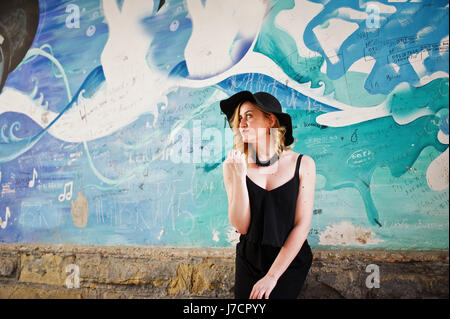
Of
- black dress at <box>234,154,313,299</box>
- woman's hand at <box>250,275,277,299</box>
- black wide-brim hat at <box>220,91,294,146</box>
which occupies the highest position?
black wide-brim hat at <box>220,91,294,146</box>

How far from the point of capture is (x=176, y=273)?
105 inches

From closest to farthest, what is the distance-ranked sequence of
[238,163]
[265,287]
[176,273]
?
[265,287]
[238,163]
[176,273]

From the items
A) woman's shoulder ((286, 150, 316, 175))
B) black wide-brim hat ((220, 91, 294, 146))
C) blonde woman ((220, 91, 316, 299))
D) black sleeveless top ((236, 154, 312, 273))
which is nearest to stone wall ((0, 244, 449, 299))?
blonde woman ((220, 91, 316, 299))

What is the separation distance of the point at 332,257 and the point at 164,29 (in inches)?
88.3

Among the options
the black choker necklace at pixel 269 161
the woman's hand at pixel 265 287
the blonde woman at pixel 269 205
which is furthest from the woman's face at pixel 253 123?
the woman's hand at pixel 265 287

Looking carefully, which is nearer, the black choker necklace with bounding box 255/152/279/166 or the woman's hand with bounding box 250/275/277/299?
the woman's hand with bounding box 250/275/277/299

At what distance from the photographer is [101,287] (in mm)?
2854

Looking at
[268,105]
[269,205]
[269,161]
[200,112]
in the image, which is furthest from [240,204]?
[200,112]

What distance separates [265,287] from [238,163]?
0.77 metres

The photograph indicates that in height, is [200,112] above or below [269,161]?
above

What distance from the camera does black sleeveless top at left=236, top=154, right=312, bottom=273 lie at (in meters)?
2.03

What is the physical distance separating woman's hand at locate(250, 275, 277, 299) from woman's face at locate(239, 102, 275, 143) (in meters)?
0.87

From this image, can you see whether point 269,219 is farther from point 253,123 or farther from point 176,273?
point 176,273

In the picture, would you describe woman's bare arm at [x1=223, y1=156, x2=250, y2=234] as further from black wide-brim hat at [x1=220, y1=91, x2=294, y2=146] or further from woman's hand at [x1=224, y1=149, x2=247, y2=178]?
black wide-brim hat at [x1=220, y1=91, x2=294, y2=146]
